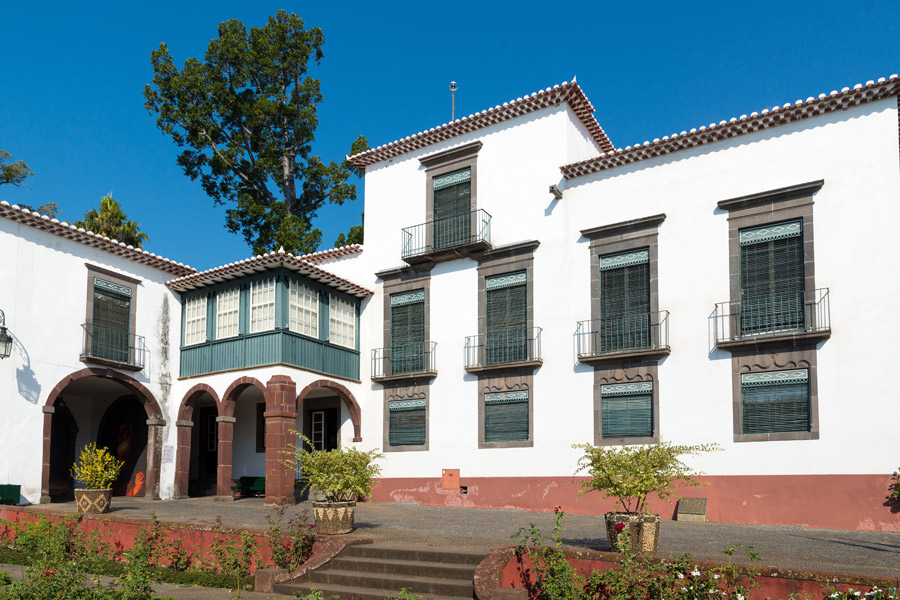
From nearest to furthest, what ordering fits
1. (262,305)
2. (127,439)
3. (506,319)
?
1. (506,319)
2. (262,305)
3. (127,439)

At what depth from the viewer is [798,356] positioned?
1642 centimetres

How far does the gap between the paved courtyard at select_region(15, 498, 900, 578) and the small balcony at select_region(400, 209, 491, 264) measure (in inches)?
250

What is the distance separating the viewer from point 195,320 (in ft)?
73.5

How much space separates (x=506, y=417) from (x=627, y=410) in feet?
9.99

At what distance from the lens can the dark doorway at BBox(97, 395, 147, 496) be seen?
23078mm

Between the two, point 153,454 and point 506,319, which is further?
point 153,454

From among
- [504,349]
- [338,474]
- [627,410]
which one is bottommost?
[338,474]

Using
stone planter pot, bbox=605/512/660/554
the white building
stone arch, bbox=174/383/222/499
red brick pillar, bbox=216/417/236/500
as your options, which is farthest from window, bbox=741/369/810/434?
stone arch, bbox=174/383/222/499

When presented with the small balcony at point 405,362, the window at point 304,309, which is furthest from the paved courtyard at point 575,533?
the window at point 304,309

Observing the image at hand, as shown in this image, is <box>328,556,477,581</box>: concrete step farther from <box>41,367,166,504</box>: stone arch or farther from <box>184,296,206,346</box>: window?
<box>184,296,206,346</box>: window

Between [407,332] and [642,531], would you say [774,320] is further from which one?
[407,332]

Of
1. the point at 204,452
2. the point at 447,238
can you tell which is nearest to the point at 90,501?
the point at 204,452

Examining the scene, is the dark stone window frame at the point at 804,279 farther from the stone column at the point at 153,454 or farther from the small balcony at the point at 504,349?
the stone column at the point at 153,454

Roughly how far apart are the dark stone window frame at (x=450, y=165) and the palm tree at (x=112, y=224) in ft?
43.9
